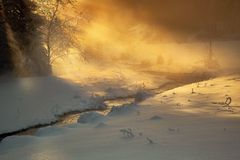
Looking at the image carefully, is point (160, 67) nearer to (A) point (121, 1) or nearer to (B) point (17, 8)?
(B) point (17, 8)

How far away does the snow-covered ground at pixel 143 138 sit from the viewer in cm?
926

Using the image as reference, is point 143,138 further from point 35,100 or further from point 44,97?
point 44,97

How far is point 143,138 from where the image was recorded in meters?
10.8

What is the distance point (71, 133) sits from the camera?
1307cm

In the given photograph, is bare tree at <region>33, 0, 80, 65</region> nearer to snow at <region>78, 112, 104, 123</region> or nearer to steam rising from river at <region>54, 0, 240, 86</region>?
steam rising from river at <region>54, 0, 240, 86</region>

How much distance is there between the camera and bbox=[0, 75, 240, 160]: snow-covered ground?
9258mm

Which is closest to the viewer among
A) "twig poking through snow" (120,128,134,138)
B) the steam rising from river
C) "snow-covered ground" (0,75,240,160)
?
"snow-covered ground" (0,75,240,160)

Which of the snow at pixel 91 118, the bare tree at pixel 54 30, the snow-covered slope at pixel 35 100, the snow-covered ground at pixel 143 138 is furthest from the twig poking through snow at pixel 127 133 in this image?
the bare tree at pixel 54 30

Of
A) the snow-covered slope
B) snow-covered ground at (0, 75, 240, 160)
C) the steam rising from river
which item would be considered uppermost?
the steam rising from river

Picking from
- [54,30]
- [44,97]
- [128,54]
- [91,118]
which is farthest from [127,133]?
[128,54]

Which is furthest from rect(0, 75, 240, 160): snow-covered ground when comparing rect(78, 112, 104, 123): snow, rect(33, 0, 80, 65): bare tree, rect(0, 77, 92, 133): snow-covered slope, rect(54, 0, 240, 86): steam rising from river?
rect(54, 0, 240, 86): steam rising from river

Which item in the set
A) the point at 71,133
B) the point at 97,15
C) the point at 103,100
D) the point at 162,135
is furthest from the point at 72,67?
the point at 97,15

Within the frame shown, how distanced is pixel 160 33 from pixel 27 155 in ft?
199

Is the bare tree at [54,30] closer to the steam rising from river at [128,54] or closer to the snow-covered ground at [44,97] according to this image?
the steam rising from river at [128,54]
